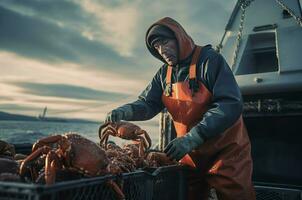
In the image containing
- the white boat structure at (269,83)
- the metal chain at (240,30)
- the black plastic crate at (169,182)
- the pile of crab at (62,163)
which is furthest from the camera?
the metal chain at (240,30)

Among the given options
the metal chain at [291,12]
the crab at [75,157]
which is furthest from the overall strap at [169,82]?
the metal chain at [291,12]

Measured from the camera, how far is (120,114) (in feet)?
11.0

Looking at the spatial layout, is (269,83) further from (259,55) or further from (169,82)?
(169,82)

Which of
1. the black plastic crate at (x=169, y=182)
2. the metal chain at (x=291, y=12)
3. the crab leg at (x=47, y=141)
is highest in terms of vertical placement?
the metal chain at (x=291, y=12)

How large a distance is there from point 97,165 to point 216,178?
1495 mm

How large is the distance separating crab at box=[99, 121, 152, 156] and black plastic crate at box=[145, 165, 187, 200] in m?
A: 0.39

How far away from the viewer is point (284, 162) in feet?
18.6

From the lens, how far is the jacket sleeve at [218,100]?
278 centimetres

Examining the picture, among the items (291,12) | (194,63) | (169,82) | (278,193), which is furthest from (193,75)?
(291,12)

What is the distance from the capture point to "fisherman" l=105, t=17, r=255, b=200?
9.28 ft

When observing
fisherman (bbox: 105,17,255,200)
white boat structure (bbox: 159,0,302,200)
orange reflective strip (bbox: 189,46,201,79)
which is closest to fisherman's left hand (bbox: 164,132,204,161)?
fisherman (bbox: 105,17,255,200)

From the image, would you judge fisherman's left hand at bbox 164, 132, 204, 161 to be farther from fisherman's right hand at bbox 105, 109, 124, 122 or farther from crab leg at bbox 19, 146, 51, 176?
crab leg at bbox 19, 146, 51, 176

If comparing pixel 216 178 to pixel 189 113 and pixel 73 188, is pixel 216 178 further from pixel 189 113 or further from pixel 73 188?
pixel 73 188

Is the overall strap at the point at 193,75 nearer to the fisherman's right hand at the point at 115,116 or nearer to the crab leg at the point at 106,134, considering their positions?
the fisherman's right hand at the point at 115,116
